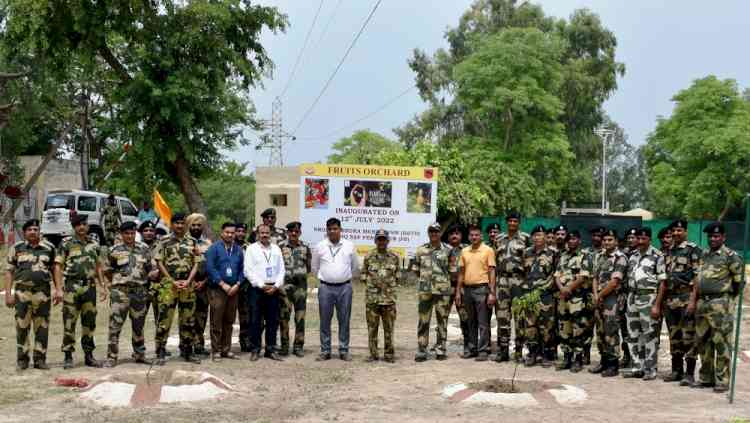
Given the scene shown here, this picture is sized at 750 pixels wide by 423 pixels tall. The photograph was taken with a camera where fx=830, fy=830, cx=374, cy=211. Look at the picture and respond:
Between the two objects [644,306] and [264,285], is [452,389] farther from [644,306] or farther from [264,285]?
[264,285]

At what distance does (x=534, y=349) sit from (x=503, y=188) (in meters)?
18.4

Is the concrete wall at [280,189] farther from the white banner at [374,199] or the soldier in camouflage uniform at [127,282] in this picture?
the soldier in camouflage uniform at [127,282]

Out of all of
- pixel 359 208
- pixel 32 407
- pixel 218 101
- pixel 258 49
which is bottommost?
pixel 32 407

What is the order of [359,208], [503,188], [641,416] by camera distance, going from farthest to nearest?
[503,188] → [359,208] → [641,416]

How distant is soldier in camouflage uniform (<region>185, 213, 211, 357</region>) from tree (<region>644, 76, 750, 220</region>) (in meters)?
33.1

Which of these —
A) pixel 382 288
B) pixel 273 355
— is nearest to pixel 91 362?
pixel 273 355

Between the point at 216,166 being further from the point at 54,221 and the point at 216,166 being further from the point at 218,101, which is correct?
the point at 54,221

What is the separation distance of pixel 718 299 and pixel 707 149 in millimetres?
32377

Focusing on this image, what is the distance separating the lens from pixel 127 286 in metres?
9.77

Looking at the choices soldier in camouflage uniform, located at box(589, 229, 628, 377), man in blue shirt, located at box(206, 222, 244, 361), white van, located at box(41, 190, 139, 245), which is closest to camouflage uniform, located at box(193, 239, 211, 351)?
man in blue shirt, located at box(206, 222, 244, 361)

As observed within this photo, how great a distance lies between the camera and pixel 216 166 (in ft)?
82.7

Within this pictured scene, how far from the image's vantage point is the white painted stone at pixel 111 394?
812 cm

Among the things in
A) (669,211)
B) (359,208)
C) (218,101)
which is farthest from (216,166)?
(669,211)

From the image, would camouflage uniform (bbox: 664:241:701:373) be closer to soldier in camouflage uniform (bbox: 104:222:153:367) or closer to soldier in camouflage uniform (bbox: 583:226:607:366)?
soldier in camouflage uniform (bbox: 583:226:607:366)
